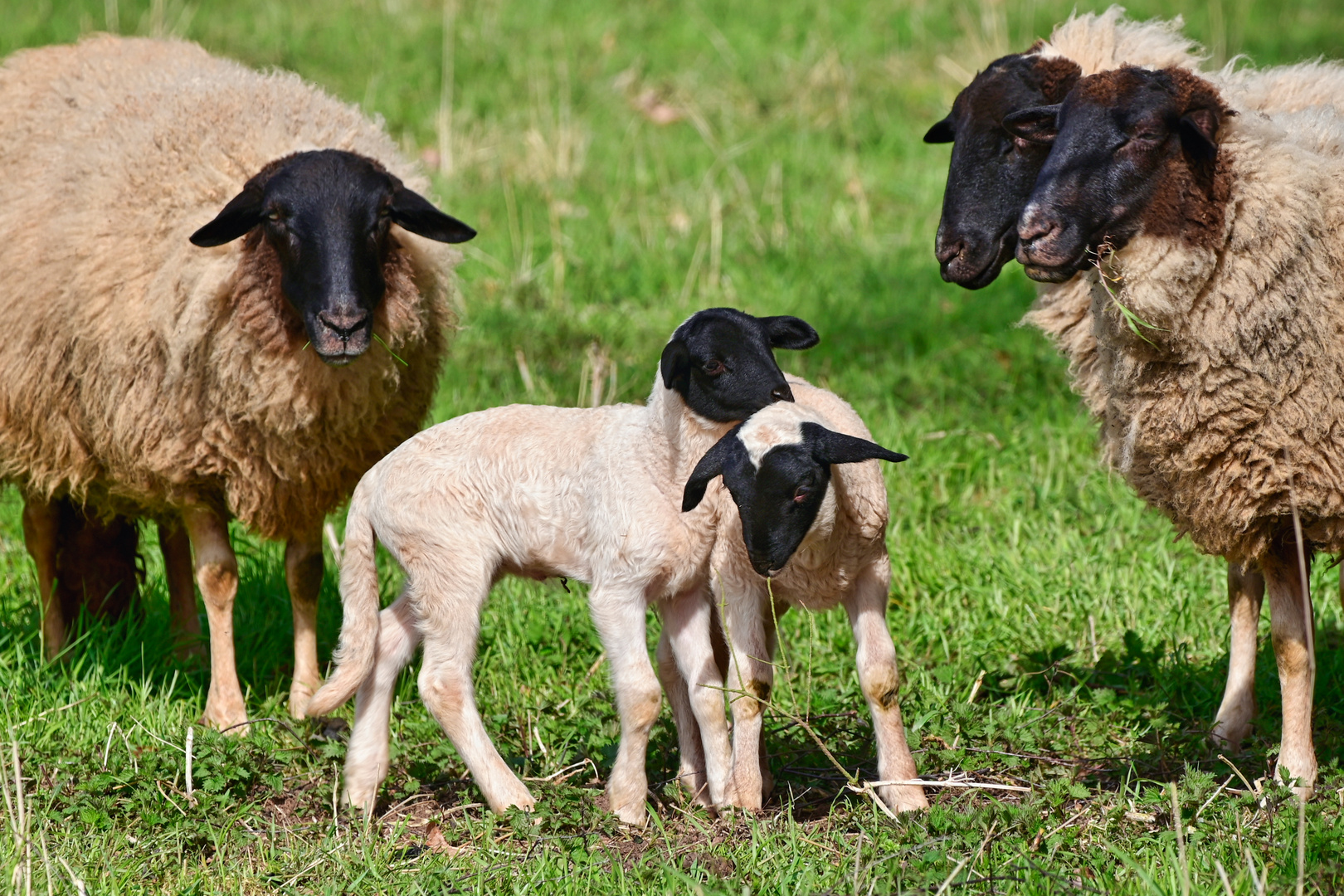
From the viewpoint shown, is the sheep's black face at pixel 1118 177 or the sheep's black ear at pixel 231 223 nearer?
the sheep's black face at pixel 1118 177

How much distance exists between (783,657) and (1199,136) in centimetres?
169

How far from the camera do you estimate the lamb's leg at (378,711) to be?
3.83m

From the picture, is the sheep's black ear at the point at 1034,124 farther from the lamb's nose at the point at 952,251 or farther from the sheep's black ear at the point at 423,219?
the sheep's black ear at the point at 423,219

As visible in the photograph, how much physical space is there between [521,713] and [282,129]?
2126 millimetres

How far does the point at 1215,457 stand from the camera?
3.47 metres

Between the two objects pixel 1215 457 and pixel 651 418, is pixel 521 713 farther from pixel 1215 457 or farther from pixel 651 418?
pixel 1215 457

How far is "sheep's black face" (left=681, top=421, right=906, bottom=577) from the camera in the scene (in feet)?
10.5

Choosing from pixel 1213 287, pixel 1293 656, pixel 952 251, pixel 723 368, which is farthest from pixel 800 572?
pixel 1293 656

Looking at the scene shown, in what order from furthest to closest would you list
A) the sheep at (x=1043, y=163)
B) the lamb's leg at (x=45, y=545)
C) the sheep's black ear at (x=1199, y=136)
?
the lamb's leg at (x=45, y=545) → the sheep at (x=1043, y=163) → the sheep's black ear at (x=1199, y=136)

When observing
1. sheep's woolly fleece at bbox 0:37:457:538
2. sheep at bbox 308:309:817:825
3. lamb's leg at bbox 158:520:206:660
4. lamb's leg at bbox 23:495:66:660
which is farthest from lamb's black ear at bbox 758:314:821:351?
lamb's leg at bbox 23:495:66:660

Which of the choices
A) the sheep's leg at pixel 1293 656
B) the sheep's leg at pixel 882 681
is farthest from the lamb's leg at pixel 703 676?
the sheep's leg at pixel 1293 656

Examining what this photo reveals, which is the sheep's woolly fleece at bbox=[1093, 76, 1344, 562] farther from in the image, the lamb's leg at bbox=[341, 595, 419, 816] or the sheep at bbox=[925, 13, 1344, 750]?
the lamb's leg at bbox=[341, 595, 419, 816]

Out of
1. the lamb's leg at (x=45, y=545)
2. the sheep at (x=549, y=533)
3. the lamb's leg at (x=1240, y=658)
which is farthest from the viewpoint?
the lamb's leg at (x=45, y=545)

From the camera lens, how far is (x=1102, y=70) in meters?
4.03
